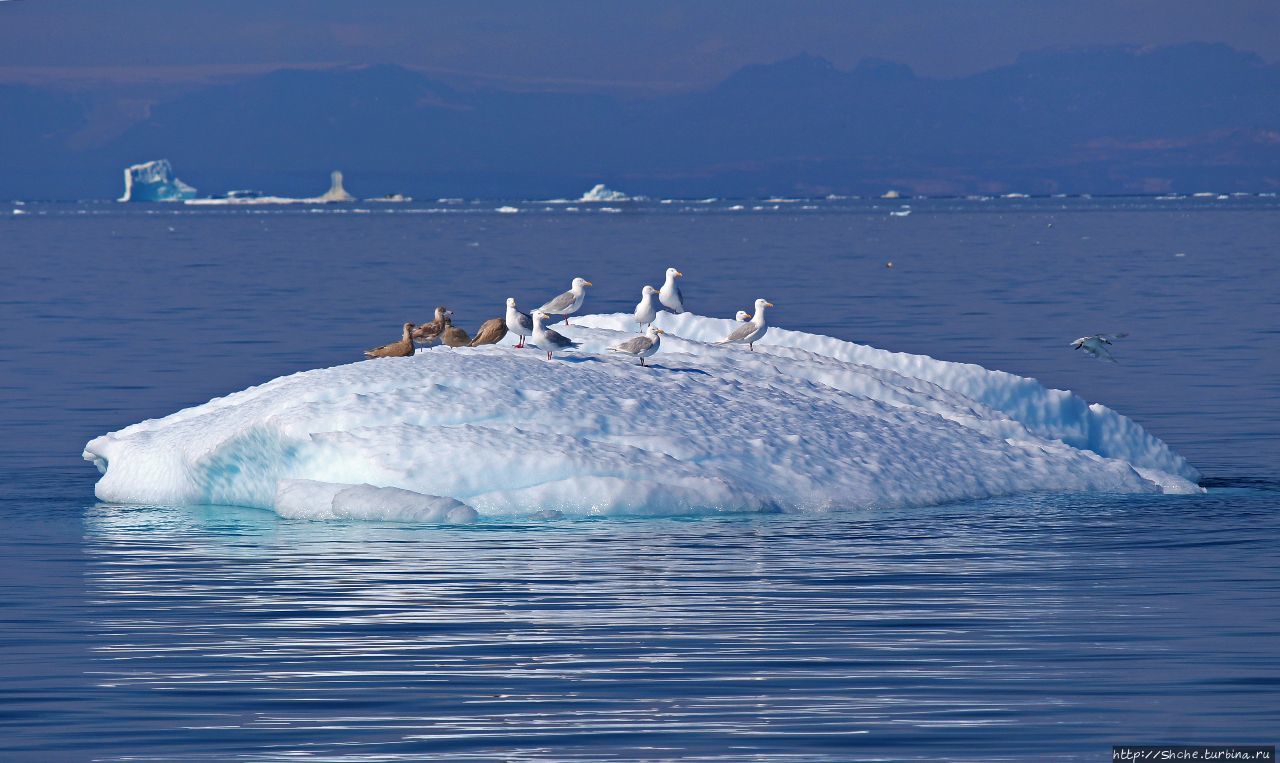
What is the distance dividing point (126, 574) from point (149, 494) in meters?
4.36

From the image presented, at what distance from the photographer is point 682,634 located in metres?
13.7

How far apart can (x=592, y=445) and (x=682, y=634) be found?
5.82 metres

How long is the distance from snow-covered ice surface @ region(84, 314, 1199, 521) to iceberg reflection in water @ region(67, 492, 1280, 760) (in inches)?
18.0

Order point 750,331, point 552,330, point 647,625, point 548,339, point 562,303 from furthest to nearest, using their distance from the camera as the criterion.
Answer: point 562,303 → point 750,331 → point 552,330 → point 548,339 → point 647,625

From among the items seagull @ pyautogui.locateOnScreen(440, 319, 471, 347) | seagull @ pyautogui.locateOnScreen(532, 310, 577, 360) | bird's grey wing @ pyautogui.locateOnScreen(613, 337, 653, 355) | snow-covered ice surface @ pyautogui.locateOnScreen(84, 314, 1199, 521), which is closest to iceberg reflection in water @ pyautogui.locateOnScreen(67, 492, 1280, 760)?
snow-covered ice surface @ pyautogui.locateOnScreen(84, 314, 1199, 521)

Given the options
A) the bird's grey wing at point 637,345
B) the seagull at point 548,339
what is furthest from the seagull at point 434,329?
the bird's grey wing at point 637,345

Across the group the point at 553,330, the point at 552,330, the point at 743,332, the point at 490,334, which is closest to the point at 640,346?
the point at 552,330

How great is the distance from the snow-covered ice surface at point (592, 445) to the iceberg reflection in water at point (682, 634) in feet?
1.50

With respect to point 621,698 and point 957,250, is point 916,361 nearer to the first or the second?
point 621,698

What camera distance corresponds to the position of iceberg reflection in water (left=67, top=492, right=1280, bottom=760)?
11.1 meters

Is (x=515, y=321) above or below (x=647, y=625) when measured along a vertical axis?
above

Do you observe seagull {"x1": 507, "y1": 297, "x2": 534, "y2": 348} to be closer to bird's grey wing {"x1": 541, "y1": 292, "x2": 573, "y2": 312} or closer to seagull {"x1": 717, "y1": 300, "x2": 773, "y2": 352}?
bird's grey wing {"x1": 541, "y1": 292, "x2": 573, "y2": 312}

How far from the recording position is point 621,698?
11.9m

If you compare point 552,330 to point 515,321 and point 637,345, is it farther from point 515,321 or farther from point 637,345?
point 637,345
